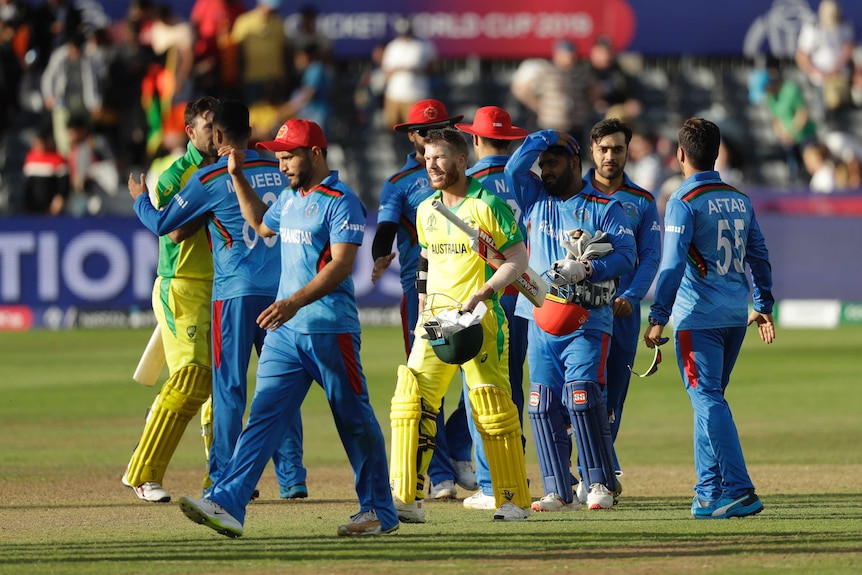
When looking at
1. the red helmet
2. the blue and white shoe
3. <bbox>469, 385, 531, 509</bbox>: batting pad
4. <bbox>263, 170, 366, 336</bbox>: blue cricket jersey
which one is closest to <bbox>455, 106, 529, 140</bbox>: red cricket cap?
the red helmet

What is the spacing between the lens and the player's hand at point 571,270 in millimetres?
9367

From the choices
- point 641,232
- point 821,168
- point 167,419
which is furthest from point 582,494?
point 821,168

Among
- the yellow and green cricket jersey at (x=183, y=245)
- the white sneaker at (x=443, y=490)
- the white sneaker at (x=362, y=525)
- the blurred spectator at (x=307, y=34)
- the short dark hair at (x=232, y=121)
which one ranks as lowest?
the white sneaker at (x=443, y=490)

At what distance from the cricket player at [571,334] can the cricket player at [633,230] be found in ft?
0.88

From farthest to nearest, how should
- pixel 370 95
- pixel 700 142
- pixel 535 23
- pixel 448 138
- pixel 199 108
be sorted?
pixel 535 23 < pixel 370 95 < pixel 199 108 < pixel 700 142 < pixel 448 138

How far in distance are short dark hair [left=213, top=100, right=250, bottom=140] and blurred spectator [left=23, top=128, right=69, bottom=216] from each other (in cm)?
1521

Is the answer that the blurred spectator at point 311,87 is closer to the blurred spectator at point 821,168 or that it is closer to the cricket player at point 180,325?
the blurred spectator at point 821,168

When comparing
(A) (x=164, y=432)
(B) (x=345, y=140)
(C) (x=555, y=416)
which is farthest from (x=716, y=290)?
(B) (x=345, y=140)

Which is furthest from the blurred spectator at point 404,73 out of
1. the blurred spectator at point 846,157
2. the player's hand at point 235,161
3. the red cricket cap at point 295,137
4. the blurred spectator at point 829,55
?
the red cricket cap at point 295,137

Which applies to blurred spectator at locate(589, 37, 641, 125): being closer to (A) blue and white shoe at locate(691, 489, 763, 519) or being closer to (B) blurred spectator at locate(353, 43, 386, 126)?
(B) blurred spectator at locate(353, 43, 386, 126)

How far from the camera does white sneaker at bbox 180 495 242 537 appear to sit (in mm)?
7996

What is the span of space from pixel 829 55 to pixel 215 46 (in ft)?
36.7

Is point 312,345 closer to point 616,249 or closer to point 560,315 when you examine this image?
point 560,315

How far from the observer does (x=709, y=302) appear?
9328 millimetres
